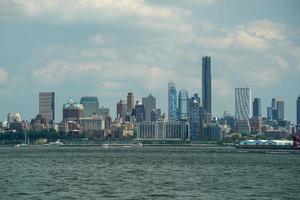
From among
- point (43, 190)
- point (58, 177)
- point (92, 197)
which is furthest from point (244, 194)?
point (58, 177)

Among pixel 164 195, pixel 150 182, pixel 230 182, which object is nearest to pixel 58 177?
pixel 150 182

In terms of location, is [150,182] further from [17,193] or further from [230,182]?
[17,193]

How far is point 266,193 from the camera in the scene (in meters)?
76.9

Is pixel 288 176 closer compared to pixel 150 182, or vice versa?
pixel 150 182

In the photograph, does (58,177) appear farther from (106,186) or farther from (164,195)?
(164,195)

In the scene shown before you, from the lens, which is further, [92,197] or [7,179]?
[7,179]

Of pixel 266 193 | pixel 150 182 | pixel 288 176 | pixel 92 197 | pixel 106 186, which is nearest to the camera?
pixel 92 197

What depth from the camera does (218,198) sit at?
71125 millimetres

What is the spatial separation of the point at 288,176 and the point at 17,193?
4617 centimetres

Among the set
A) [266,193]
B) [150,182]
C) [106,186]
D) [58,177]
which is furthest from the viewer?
[58,177]

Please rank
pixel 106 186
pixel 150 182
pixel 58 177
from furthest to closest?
1. pixel 58 177
2. pixel 150 182
3. pixel 106 186

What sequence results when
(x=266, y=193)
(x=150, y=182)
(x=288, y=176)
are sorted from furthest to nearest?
(x=288, y=176) < (x=150, y=182) < (x=266, y=193)

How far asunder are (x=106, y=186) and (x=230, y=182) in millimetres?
→ 16295

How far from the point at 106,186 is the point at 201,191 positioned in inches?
451
